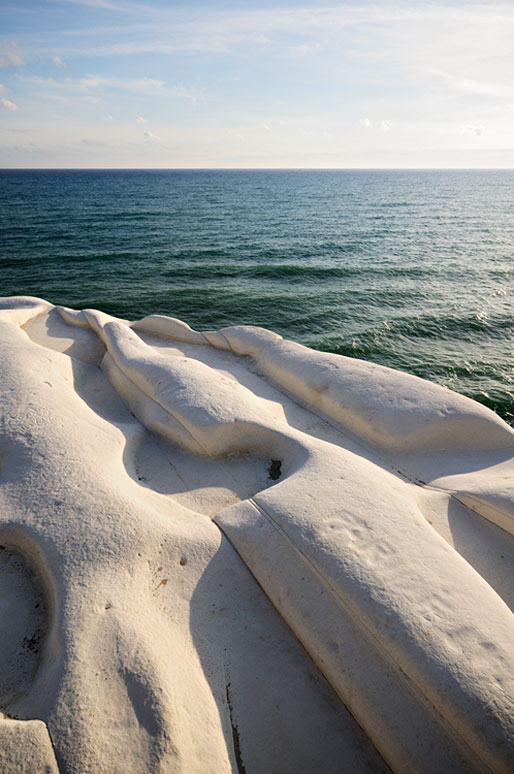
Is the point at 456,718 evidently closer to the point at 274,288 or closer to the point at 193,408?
the point at 193,408

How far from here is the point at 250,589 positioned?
2936 mm

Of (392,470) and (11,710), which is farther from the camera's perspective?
(392,470)

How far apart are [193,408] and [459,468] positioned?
285cm

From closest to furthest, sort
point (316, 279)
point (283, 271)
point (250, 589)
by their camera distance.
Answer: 1. point (250, 589)
2. point (316, 279)
3. point (283, 271)

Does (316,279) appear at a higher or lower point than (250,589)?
higher

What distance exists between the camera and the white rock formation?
7.23 feet

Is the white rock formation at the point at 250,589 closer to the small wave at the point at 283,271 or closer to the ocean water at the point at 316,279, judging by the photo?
the ocean water at the point at 316,279

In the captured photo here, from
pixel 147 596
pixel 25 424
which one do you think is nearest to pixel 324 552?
pixel 147 596

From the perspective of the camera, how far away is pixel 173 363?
17.4 ft

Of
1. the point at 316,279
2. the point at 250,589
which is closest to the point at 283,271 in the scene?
the point at 316,279

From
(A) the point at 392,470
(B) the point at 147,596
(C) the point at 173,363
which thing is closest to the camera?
(B) the point at 147,596

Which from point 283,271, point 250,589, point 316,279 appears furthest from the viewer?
point 283,271

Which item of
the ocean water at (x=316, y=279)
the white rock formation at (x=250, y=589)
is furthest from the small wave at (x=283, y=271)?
the white rock formation at (x=250, y=589)

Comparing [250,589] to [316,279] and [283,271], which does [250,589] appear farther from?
[283,271]
